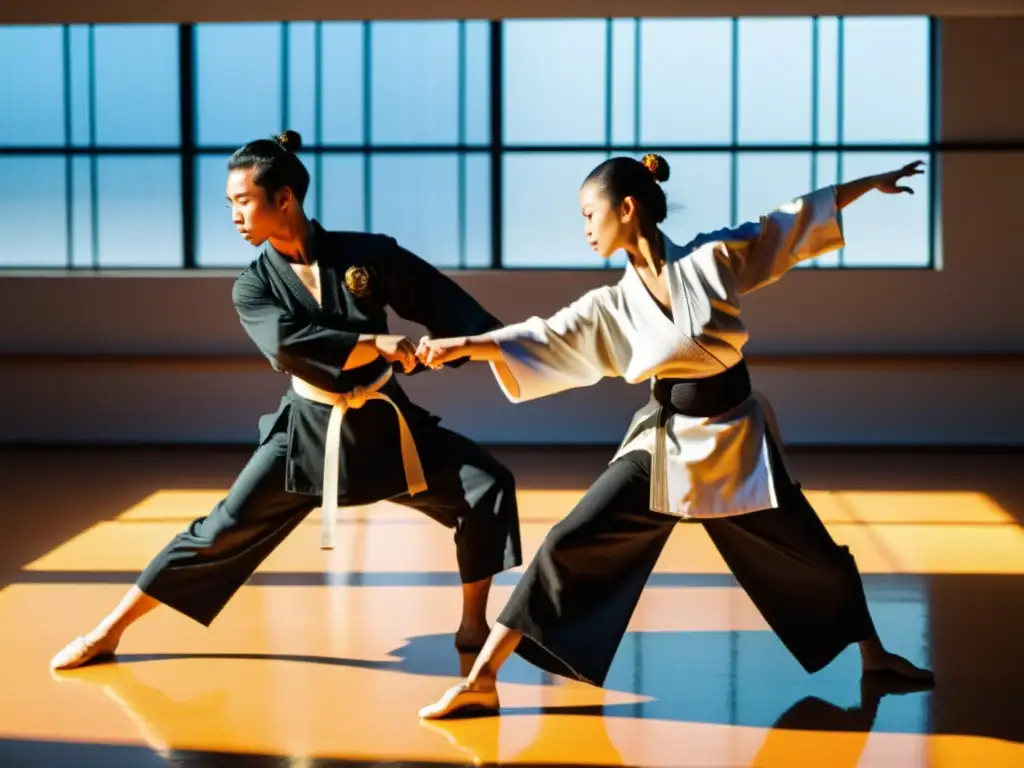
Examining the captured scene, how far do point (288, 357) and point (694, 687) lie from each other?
1.07 metres

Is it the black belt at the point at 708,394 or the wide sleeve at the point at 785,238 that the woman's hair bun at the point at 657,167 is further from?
the black belt at the point at 708,394

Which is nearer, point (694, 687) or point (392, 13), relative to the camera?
point (694, 687)

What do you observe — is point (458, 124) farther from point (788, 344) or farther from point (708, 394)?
point (708, 394)

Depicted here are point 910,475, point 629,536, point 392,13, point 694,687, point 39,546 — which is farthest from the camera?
point 392,13

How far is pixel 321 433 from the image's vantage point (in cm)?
296

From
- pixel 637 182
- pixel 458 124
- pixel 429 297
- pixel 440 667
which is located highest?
pixel 458 124

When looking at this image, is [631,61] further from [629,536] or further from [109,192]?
[629,536]

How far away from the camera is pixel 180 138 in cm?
694

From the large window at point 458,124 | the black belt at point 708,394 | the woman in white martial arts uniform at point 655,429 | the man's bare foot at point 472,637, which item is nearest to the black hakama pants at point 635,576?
the woman in white martial arts uniform at point 655,429

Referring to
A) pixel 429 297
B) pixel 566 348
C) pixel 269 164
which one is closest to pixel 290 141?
pixel 269 164

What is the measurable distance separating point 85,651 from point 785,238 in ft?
5.70

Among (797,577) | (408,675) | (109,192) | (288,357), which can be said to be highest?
(109,192)

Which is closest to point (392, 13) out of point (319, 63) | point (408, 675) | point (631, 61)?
point (319, 63)

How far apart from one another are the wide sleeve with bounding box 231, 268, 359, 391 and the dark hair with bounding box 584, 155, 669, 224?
607 mm
